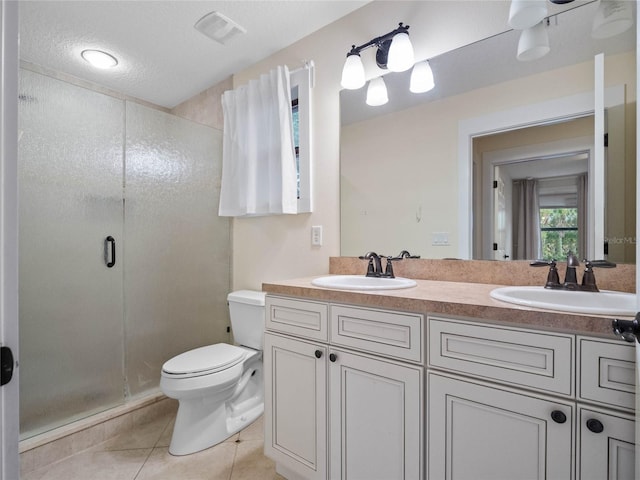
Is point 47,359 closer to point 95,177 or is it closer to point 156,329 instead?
point 156,329

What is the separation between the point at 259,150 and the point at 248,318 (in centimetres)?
107

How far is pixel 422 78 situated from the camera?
150 centimetres

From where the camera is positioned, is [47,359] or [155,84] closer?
[47,359]

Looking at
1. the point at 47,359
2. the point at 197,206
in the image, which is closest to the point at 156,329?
the point at 47,359

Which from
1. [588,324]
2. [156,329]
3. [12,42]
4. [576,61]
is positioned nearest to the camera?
[12,42]

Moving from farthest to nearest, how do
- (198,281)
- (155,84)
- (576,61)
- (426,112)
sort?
(155,84) → (198,281) → (426,112) → (576,61)

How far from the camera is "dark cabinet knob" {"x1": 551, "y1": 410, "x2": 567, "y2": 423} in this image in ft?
2.49

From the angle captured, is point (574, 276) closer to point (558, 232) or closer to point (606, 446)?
point (558, 232)

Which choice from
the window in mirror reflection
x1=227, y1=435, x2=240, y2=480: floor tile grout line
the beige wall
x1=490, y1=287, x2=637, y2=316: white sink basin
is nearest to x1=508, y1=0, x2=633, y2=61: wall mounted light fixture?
the beige wall

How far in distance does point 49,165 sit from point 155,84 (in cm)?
120

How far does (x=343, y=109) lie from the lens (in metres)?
1.78

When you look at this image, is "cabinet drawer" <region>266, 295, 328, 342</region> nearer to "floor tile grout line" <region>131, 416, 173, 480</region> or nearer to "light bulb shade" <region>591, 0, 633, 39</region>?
"floor tile grout line" <region>131, 416, 173, 480</region>

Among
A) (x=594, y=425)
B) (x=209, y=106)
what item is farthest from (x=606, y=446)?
(x=209, y=106)

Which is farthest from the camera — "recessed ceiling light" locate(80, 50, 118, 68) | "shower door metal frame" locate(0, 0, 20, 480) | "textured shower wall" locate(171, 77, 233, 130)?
"textured shower wall" locate(171, 77, 233, 130)
